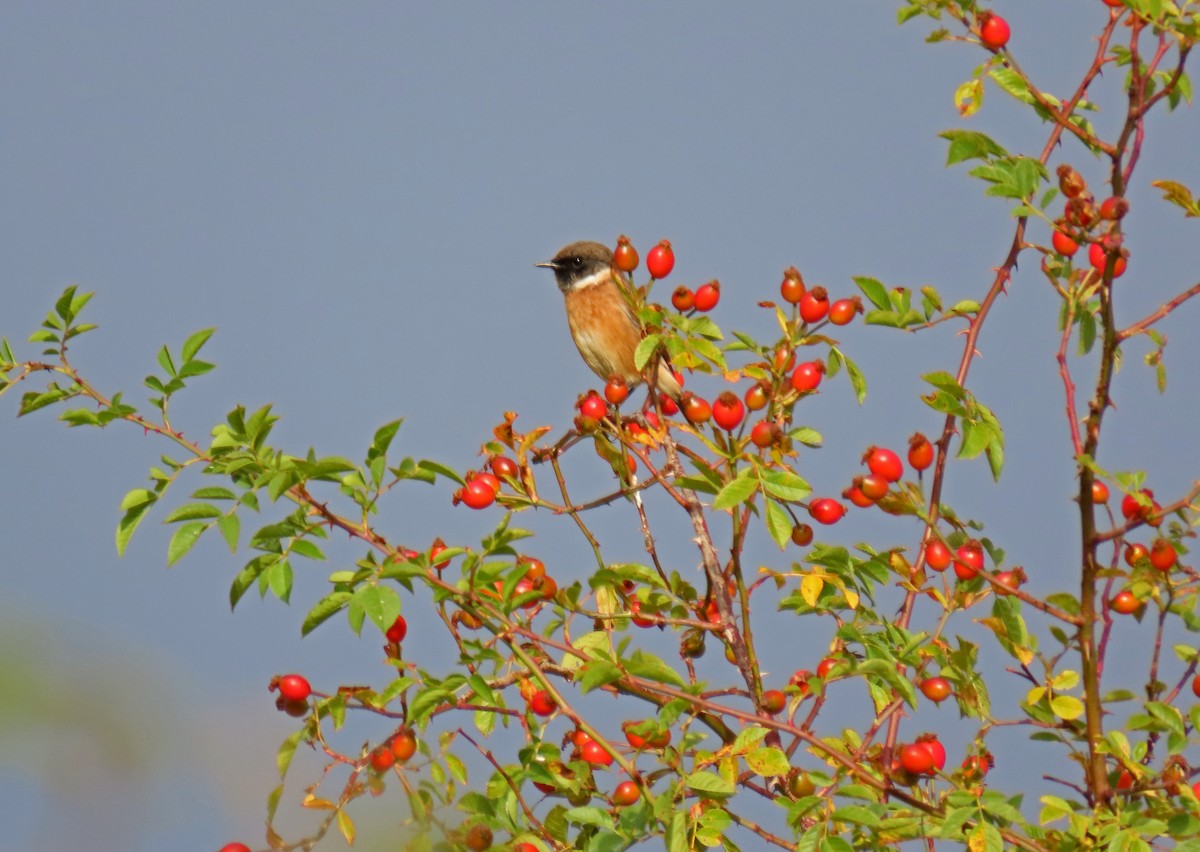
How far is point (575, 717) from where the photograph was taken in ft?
6.33

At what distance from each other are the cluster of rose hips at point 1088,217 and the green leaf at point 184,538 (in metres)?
1.24

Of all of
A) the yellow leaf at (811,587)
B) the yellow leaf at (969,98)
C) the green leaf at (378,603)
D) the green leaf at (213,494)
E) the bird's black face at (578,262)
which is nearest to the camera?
the green leaf at (378,603)

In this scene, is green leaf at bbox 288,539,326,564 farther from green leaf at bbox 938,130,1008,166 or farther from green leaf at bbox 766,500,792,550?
green leaf at bbox 938,130,1008,166

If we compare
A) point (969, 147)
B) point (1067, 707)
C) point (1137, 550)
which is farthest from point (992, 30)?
point (1067, 707)

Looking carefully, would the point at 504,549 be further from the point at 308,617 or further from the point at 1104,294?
the point at 1104,294

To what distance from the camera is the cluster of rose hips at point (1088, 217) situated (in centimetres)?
181

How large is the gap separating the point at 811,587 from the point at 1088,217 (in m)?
0.71

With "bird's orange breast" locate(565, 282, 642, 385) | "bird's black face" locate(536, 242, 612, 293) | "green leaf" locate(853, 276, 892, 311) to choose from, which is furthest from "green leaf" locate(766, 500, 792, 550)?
"bird's black face" locate(536, 242, 612, 293)

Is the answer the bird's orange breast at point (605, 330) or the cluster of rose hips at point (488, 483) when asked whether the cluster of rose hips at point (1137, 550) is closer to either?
the cluster of rose hips at point (488, 483)

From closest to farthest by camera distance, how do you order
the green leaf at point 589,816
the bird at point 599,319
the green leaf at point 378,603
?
the green leaf at point 378,603, the green leaf at point 589,816, the bird at point 599,319

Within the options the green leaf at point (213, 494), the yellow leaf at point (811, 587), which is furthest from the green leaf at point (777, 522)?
the green leaf at point (213, 494)

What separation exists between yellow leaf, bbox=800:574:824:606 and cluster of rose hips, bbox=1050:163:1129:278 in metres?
0.66

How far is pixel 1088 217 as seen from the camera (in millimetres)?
1828

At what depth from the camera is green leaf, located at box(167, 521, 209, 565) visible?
69.8 inches
